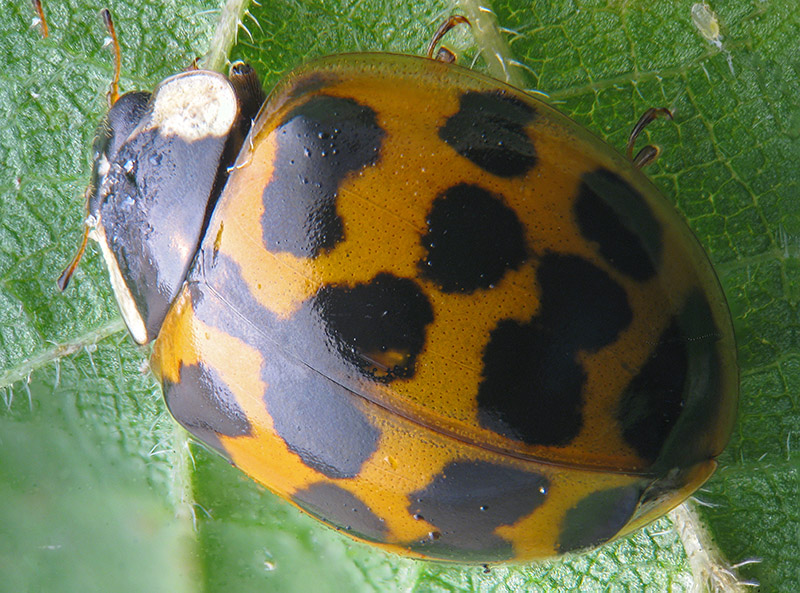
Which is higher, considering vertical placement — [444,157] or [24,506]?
[444,157]

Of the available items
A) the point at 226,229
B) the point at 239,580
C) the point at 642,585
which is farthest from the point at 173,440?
the point at 642,585

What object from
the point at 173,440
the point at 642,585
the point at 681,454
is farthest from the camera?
the point at 173,440

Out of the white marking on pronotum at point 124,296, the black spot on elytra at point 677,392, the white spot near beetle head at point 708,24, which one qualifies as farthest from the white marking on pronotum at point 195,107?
the white spot near beetle head at point 708,24

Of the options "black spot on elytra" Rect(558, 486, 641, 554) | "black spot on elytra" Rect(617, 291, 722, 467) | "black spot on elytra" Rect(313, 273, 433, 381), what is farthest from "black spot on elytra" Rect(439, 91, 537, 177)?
"black spot on elytra" Rect(558, 486, 641, 554)

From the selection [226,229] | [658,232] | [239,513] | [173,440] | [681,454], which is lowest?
[239,513]

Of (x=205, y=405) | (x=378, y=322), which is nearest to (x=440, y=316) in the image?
(x=378, y=322)

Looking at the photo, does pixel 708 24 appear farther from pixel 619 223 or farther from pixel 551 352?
pixel 551 352

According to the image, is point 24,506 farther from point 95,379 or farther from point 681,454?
point 681,454
